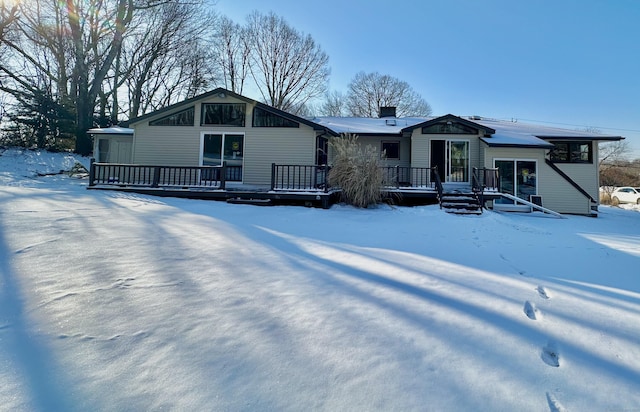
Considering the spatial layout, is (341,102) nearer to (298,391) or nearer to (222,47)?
(222,47)

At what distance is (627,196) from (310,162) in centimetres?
2719

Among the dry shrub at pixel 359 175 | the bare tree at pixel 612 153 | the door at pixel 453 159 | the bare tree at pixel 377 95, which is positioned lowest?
the dry shrub at pixel 359 175

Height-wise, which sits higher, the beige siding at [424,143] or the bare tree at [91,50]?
the bare tree at [91,50]

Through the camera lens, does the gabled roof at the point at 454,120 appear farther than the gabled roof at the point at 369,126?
No

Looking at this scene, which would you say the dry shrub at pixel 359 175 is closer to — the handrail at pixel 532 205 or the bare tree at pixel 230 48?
the handrail at pixel 532 205

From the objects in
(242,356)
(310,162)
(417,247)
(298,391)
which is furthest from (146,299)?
(310,162)

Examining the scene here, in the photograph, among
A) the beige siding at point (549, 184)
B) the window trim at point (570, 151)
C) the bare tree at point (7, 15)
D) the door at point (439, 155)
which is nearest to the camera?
the beige siding at point (549, 184)

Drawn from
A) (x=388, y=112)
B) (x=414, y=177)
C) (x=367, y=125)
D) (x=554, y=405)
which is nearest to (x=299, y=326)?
(x=554, y=405)

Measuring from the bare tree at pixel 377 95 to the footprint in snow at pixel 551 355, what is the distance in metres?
33.0

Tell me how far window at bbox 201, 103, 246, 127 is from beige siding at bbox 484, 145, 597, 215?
32.0 ft

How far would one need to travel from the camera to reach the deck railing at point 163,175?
11.2 m

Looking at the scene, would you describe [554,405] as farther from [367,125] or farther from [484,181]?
[367,125]

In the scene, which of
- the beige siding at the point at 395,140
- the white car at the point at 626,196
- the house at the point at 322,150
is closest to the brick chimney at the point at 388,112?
the beige siding at the point at 395,140

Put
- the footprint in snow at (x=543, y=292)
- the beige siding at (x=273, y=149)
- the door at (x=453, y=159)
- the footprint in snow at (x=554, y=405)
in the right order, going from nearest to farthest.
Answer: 1. the footprint in snow at (x=554, y=405)
2. the footprint in snow at (x=543, y=292)
3. the beige siding at (x=273, y=149)
4. the door at (x=453, y=159)
